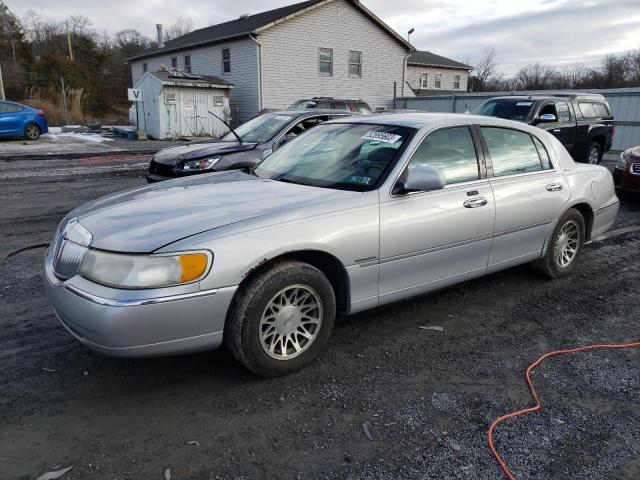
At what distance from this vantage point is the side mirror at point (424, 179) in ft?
11.5

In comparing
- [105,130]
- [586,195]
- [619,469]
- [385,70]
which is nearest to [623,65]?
[385,70]

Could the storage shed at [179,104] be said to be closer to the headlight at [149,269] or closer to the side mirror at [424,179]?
the side mirror at [424,179]

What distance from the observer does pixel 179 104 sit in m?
22.5

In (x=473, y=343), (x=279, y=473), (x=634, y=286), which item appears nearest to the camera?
(x=279, y=473)

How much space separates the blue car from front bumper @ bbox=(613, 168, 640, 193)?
18.5 metres

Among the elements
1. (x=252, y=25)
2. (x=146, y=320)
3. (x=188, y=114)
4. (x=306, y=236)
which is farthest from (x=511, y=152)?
(x=252, y=25)

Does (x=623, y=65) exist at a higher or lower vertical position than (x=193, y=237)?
higher

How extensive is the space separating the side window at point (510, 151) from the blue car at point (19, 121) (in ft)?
60.8

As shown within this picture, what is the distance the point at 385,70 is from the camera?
28969 millimetres

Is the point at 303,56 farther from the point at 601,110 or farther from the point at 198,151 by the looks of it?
the point at 198,151

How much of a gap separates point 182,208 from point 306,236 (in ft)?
2.72

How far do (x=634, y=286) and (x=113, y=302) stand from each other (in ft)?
15.7

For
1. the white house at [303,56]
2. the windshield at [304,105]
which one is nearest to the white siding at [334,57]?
the white house at [303,56]

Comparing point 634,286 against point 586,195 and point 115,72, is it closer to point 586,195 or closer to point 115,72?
point 586,195
